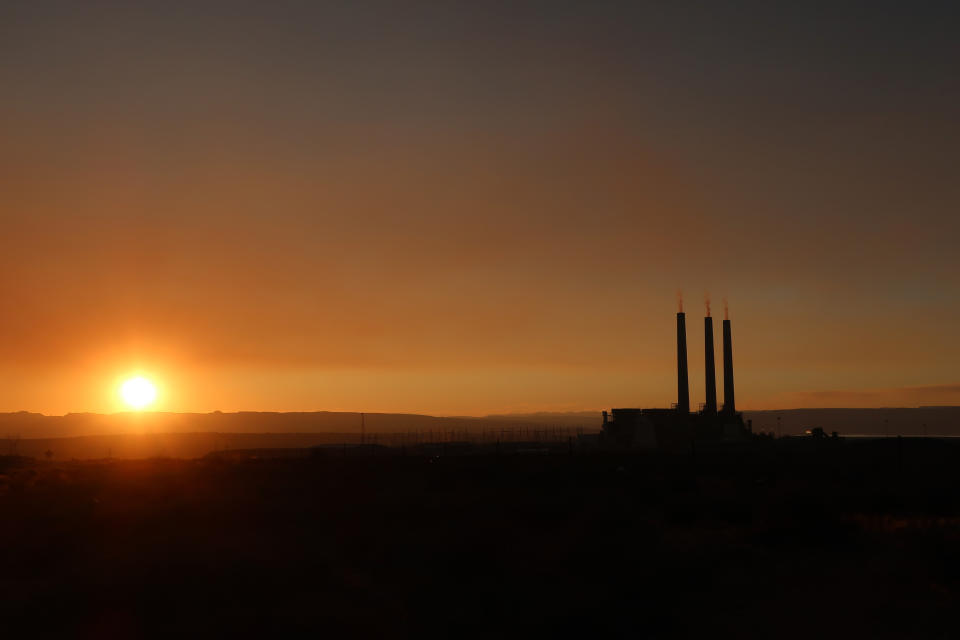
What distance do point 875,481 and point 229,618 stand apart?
4018 centimetres

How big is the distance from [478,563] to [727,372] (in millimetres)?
88243

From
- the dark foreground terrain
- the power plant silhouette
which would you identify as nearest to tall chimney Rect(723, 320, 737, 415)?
the power plant silhouette

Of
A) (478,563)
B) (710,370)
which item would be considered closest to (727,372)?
(710,370)

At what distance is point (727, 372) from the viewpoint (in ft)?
344

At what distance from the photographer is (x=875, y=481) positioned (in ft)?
152

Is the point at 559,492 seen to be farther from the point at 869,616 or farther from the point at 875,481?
the point at 869,616

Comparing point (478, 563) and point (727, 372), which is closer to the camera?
point (478, 563)

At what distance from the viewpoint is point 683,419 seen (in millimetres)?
99938

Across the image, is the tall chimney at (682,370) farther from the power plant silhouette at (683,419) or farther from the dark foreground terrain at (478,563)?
the dark foreground terrain at (478,563)

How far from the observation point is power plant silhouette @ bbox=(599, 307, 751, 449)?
99438 mm

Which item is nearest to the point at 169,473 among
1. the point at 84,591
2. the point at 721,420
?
the point at 84,591

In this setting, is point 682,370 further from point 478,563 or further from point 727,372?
point 478,563

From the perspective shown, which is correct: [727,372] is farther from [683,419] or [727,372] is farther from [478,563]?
[478,563]

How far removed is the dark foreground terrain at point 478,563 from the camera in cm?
1700
